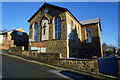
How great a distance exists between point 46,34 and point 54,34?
192 centimetres

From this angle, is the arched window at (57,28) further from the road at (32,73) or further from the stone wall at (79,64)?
the road at (32,73)

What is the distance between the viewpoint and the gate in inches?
337

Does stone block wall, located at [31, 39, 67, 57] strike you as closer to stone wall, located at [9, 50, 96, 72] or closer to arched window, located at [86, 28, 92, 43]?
stone wall, located at [9, 50, 96, 72]

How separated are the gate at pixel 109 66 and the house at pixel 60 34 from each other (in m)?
5.54

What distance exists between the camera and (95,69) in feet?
29.9

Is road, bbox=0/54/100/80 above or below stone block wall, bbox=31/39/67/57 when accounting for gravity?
below

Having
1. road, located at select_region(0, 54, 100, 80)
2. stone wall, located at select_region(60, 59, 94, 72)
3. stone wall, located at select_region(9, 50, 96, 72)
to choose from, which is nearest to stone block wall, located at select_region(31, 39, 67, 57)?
stone wall, located at select_region(9, 50, 96, 72)

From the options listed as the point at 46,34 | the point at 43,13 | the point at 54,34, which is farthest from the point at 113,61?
the point at 43,13

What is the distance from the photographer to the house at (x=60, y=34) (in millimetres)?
14992

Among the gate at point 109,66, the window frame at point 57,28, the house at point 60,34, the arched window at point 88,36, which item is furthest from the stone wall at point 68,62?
the arched window at point 88,36

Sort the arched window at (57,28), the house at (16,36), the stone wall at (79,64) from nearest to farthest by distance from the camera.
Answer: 1. the stone wall at (79,64)
2. the arched window at (57,28)
3. the house at (16,36)

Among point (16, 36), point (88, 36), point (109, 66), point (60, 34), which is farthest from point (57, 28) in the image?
point (16, 36)

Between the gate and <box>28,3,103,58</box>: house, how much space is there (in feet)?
18.2

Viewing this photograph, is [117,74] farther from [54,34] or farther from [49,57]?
[54,34]
